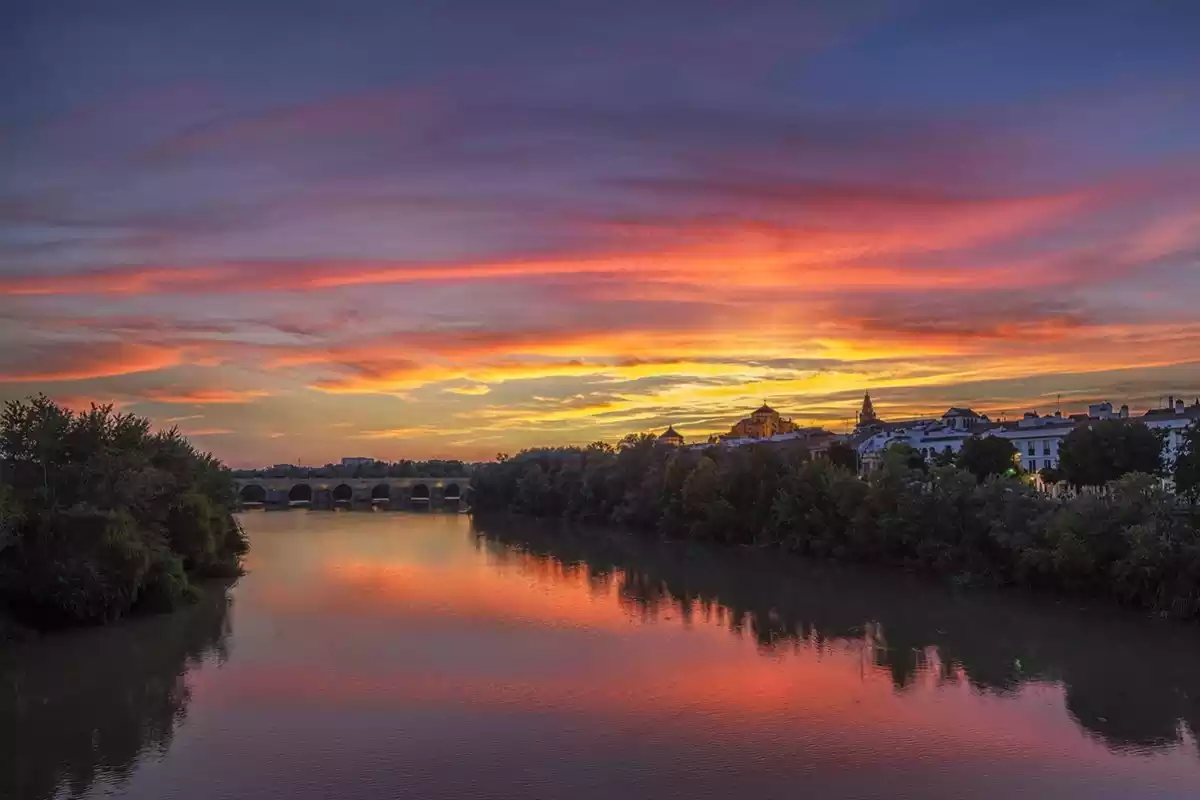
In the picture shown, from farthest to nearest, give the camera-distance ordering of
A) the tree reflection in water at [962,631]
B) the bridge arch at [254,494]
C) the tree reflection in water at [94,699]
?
the bridge arch at [254,494]
the tree reflection in water at [962,631]
the tree reflection in water at [94,699]

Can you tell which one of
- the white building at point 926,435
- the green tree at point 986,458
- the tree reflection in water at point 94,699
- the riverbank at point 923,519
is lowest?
the tree reflection in water at point 94,699

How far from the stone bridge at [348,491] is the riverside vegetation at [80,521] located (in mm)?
83776

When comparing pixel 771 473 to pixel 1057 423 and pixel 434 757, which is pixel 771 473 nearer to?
pixel 1057 423

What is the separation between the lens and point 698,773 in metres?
16.2

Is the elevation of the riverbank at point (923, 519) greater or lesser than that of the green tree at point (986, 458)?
lesser

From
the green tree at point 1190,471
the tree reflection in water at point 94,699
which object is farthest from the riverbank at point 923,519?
the tree reflection in water at point 94,699

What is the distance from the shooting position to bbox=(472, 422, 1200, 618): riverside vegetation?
28.9 meters

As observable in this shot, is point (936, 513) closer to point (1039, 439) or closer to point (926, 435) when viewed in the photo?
point (1039, 439)

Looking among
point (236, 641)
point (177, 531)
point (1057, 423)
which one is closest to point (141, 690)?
point (236, 641)

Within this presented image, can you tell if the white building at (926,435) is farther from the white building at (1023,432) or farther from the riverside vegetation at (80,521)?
the riverside vegetation at (80,521)

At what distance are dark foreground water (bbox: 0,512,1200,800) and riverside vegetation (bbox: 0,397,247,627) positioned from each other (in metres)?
1.07

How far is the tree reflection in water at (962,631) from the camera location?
67.2ft

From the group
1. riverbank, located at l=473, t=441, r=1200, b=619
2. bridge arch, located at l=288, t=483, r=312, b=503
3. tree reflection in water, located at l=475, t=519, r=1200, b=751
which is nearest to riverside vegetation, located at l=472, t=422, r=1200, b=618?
riverbank, located at l=473, t=441, r=1200, b=619

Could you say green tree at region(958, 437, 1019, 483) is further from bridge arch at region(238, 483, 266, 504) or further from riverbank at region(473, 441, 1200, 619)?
bridge arch at region(238, 483, 266, 504)
